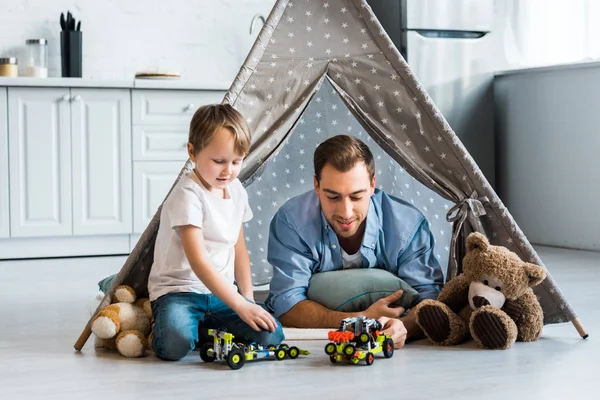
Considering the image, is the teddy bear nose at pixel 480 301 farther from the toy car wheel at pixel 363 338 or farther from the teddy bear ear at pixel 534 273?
the toy car wheel at pixel 363 338

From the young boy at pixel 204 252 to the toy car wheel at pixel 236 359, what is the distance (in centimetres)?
9

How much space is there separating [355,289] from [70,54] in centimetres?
283

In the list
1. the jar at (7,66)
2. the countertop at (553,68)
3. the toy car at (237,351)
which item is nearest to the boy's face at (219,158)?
the toy car at (237,351)

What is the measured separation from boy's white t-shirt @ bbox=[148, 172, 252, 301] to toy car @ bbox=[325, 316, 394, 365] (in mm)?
Answer: 369

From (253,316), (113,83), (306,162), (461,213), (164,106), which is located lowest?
(253,316)

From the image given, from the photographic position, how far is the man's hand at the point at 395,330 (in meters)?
2.28

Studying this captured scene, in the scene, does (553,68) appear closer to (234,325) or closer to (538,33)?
(538,33)

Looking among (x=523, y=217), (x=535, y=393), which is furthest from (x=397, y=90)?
(x=523, y=217)

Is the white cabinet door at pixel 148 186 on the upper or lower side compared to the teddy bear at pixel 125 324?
upper

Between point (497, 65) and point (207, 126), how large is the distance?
3.35 meters

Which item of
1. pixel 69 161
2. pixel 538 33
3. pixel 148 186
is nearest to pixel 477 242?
pixel 148 186

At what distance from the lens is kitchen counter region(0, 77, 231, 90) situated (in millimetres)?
4277

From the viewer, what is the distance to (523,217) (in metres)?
5.11

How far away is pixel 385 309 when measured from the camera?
2.42 metres
